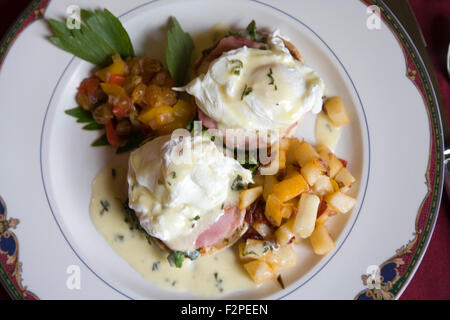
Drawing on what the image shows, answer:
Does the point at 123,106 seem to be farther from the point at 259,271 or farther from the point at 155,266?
the point at 259,271

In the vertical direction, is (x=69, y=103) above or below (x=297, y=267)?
above

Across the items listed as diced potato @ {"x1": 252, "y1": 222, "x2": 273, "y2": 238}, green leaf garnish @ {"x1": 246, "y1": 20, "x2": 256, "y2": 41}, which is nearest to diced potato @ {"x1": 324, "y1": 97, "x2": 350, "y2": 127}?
green leaf garnish @ {"x1": 246, "y1": 20, "x2": 256, "y2": 41}

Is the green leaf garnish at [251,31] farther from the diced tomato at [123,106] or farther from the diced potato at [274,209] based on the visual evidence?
the diced potato at [274,209]

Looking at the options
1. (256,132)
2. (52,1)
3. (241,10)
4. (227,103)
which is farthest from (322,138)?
(52,1)

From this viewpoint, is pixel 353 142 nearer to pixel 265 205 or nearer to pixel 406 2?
pixel 265 205

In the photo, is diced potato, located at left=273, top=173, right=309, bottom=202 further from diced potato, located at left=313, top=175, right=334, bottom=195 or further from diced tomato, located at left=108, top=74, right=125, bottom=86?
diced tomato, located at left=108, top=74, right=125, bottom=86
